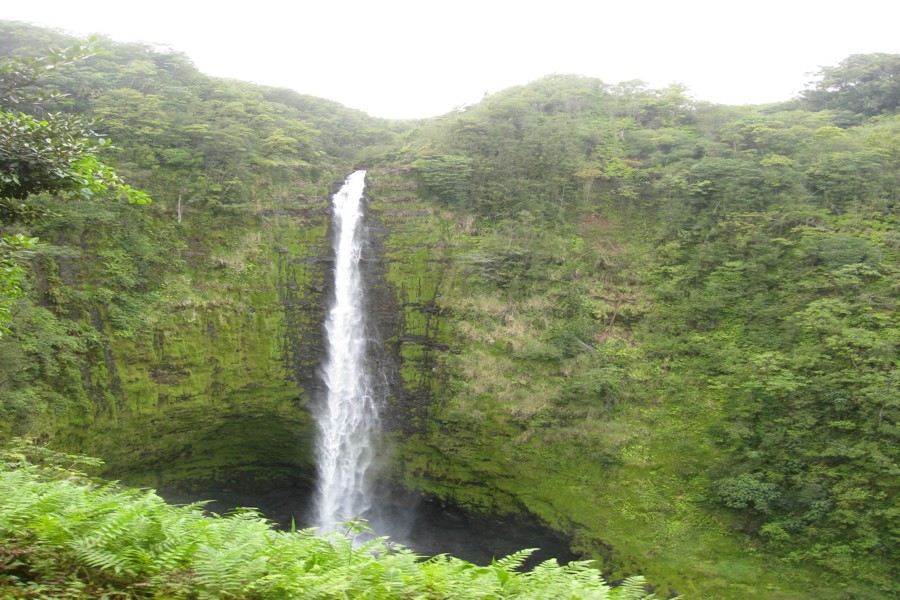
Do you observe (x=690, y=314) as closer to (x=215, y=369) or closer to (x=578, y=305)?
(x=578, y=305)

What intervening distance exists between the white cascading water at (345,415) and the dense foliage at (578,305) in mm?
1465

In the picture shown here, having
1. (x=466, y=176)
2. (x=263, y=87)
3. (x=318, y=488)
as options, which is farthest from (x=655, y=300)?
(x=263, y=87)

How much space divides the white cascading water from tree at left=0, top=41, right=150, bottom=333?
50.8 feet

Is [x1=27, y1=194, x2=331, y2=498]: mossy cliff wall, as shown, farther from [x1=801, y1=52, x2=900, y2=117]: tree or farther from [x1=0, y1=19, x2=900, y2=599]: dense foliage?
[x1=801, y1=52, x2=900, y2=117]: tree

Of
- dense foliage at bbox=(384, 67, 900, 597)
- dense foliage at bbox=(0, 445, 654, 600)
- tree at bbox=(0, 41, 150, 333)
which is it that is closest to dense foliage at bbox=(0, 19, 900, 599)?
dense foliage at bbox=(384, 67, 900, 597)

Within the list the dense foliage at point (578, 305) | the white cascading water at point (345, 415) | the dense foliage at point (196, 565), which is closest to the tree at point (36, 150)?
the dense foliage at point (196, 565)

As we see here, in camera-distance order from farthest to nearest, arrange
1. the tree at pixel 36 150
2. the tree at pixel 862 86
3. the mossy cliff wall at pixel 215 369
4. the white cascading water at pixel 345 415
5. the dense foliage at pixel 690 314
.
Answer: the tree at pixel 862 86, the white cascading water at pixel 345 415, the mossy cliff wall at pixel 215 369, the dense foliage at pixel 690 314, the tree at pixel 36 150

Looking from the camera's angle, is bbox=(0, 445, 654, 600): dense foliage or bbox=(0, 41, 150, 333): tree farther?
bbox=(0, 41, 150, 333): tree

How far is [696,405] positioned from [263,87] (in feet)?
108

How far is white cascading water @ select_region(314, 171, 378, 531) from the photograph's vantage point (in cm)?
1959

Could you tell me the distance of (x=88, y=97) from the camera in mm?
22703

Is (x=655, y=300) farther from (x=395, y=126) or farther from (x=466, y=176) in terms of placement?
(x=395, y=126)

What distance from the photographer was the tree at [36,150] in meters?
4.81

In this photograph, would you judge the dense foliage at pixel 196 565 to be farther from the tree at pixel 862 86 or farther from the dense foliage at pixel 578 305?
the tree at pixel 862 86
